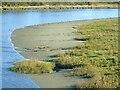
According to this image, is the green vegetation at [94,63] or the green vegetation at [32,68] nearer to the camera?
the green vegetation at [94,63]

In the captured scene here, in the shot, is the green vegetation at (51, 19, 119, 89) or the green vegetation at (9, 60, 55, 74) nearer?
the green vegetation at (51, 19, 119, 89)

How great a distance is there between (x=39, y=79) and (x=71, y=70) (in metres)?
3.19

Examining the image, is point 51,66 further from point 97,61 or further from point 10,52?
point 10,52

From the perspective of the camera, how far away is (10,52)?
117 ft

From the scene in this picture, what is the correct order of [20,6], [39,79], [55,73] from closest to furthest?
[39,79]
[55,73]
[20,6]

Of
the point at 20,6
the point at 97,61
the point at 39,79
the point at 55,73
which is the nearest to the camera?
the point at 39,79

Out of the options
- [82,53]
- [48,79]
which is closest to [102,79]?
[48,79]

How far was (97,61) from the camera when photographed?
29.0 m

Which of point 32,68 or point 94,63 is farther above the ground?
point 32,68

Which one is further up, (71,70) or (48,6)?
(71,70)

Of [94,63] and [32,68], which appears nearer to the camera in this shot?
[32,68]

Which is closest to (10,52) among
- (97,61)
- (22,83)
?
(97,61)

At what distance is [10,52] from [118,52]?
34.7ft

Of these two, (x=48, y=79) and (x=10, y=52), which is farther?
(x=10, y=52)
